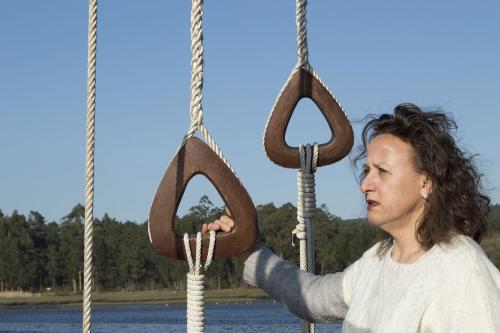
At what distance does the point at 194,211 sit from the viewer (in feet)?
192

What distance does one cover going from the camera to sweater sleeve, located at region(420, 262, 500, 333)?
2.11 meters

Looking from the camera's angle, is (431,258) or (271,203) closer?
(431,258)

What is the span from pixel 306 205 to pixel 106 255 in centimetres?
6587

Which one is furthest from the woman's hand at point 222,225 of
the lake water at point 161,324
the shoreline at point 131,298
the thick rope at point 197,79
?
the shoreline at point 131,298

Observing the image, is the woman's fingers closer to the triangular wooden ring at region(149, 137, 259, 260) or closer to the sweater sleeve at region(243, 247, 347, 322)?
the triangular wooden ring at region(149, 137, 259, 260)

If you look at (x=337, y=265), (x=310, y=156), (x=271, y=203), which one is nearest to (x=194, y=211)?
(x=271, y=203)

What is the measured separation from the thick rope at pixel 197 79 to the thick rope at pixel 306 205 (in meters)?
0.63

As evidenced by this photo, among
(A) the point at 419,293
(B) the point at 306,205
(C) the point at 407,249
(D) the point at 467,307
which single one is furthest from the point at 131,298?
(D) the point at 467,307

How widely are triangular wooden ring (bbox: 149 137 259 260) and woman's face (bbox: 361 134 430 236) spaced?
37 centimetres

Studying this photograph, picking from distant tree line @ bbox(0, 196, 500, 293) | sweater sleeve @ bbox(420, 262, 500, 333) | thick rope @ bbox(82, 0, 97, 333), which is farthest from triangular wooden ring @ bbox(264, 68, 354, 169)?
distant tree line @ bbox(0, 196, 500, 293)

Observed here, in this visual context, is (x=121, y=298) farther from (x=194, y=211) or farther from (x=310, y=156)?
(x=310, y=156)

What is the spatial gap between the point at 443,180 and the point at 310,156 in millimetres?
758

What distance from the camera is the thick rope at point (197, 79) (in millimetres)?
2459

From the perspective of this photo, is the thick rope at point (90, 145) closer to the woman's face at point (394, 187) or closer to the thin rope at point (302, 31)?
the woman's face at point (394, 187)
